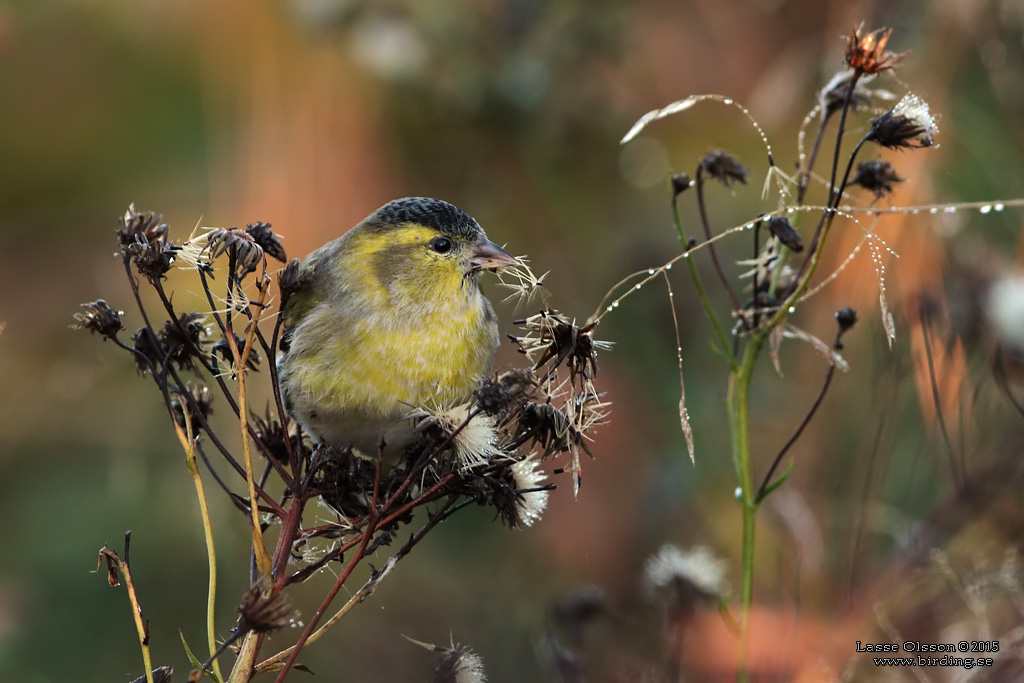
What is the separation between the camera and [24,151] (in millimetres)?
6352

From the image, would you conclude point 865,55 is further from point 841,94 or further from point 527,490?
point 527,490

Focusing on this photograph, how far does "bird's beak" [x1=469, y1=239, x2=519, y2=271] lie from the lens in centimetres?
232

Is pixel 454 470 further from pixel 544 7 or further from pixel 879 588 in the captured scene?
pixel 544 7

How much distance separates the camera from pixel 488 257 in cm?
240

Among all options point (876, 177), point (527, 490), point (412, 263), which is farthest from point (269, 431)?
point (876, 177)

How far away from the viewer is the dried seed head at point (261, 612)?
125cm

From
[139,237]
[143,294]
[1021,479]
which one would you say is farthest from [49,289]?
[1021,479]

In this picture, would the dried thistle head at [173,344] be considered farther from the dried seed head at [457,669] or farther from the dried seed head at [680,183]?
the dried seed head at [680,183]

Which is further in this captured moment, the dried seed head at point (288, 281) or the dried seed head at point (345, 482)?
the dried seed head at point (345, 482)

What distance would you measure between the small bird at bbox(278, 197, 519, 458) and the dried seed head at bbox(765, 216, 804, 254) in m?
0.58

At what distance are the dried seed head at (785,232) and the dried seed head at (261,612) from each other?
1007 mm

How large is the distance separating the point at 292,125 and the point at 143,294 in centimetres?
105

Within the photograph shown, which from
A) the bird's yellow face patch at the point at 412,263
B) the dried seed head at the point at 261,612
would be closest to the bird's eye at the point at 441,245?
the bird's yellow face patch at the point at 412,263

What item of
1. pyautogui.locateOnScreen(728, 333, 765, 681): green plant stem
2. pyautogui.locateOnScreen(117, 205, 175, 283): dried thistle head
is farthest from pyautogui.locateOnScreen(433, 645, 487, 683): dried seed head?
pyautogui.locateOnScreen(117, 205, 175, 283): dried thistle head
